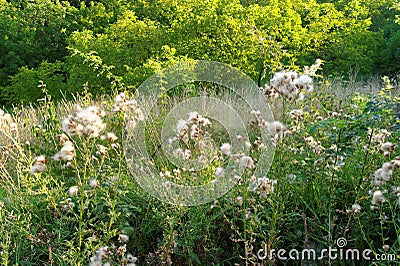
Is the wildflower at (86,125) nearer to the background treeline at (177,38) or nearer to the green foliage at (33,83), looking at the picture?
the background treeline at (177,38)

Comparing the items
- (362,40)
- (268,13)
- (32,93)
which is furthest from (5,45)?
(362,40)

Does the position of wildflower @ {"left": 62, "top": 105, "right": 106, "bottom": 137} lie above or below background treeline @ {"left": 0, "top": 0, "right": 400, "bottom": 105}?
below

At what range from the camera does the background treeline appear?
8609mm

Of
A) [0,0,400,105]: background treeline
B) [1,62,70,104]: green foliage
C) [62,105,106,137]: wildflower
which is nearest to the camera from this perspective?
[62,105,106,137]: wildflower

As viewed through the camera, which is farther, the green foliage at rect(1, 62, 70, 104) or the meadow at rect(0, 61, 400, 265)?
the green foliage at rect(1, 62, 70, 104)

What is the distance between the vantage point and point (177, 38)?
29.3ft

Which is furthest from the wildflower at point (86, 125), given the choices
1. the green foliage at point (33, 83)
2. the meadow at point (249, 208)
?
the green foliage at point (33, 83)

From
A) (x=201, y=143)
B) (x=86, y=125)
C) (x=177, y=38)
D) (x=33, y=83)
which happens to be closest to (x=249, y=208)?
(x=201, y=143)

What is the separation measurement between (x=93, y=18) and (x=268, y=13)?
7.31 metres

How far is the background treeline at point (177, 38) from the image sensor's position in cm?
861

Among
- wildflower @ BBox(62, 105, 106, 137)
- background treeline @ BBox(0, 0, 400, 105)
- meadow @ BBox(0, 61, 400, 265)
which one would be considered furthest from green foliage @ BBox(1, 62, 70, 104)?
wildflower @ BBox(62, 105, 106, 137)

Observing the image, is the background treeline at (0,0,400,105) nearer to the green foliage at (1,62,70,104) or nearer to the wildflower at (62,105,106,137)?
the green foliage at (1,62,70,104)

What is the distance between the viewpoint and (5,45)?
15297 mm

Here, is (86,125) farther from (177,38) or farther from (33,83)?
(33,83)
